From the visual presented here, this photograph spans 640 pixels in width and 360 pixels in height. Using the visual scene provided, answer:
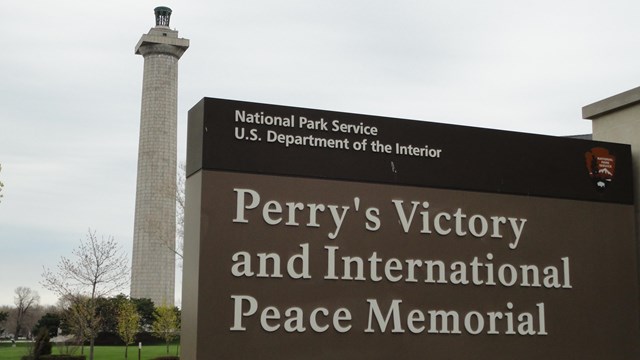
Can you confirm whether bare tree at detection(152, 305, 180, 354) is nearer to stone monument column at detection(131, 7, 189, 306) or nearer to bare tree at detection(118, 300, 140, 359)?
bare tree at detection(118, 300, 140, 359)

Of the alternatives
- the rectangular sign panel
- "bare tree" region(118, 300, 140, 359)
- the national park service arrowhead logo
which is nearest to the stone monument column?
"bare tree" region(118, 300, 140, 359)

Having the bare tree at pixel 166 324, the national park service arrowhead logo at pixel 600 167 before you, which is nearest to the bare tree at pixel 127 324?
the bare tree at pixel 166 324

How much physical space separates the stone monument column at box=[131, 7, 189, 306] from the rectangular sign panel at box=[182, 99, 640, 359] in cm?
4761

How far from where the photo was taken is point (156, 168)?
59.4 m

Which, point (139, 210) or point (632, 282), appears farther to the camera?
point (139, 210)

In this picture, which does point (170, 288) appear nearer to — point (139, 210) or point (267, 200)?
point (139, 210)

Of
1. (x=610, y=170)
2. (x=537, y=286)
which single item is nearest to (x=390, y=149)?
(x=537, y=286)

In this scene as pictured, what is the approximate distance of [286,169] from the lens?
31.3ft

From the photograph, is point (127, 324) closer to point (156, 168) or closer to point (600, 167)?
point (156, 168)

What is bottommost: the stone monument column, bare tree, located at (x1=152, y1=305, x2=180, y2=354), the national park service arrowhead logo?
bare tree, located at (x1=152, y1=305, x2=180, y2=354)

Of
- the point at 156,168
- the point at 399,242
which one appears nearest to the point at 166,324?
the point at 156,168

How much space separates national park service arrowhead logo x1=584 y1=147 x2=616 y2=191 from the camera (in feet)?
37.0

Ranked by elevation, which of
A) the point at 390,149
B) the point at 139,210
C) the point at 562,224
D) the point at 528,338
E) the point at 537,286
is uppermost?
the point at 139,210

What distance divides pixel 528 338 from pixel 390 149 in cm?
303
